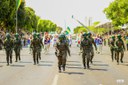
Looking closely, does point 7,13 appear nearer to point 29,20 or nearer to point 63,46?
point 29,20

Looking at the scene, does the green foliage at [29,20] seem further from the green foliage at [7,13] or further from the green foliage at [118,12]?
the green foliage at [118,12]

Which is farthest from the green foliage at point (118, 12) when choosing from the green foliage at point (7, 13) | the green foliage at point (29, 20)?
the green foliage at point (7, 13)

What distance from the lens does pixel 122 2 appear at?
78.8 metres

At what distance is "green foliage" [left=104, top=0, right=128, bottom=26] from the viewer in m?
78.5

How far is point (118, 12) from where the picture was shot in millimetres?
89938

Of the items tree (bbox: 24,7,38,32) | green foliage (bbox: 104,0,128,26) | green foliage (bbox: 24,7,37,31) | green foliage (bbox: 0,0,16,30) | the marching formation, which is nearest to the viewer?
the marching formation

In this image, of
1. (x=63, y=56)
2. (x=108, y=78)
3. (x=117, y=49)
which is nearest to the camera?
(x=108, y=78)

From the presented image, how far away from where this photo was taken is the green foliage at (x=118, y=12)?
7847 cm

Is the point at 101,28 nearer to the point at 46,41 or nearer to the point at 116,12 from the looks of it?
the point at 116,12

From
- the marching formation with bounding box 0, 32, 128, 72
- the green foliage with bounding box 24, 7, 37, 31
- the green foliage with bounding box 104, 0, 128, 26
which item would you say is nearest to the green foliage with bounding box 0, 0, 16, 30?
the green foliage with bounding box 24, 7, 37, 31

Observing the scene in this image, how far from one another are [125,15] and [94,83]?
6867 cm

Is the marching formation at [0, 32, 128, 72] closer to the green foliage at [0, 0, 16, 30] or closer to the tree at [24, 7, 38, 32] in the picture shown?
the green foliage at [0, 0, 16, 30]

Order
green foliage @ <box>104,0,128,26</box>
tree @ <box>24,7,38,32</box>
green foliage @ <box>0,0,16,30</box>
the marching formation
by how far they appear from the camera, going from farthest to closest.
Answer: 1. tree @ <box>24,7,38,32</box>
2. green foliage @ <box>104,0,128,26</box>
3. green foliage @ <box>0,0,16,30</box>
4. the marching formation

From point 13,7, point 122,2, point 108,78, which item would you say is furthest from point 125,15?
point 108,78
